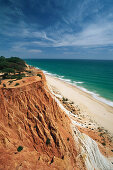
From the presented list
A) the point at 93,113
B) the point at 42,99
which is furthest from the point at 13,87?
Answer: the point at 93,113

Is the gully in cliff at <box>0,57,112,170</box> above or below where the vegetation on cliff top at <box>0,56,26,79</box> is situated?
below

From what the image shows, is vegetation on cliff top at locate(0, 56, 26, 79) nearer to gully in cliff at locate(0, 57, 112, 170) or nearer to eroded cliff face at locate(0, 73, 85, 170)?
eroded cliff face at locate(0, 73, 85, 170)

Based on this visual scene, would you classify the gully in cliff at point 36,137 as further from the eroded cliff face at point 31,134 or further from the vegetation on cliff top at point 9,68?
the vegetation on cliff top at point 9,68

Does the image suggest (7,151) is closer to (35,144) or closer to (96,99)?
(35,144)

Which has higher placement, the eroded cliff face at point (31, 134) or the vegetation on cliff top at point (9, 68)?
the vegetation on cliff top at point (9, 68)

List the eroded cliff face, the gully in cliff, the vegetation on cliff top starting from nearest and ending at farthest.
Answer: the eroded cliff face → the gully in cliff → the vegetation on cliff top

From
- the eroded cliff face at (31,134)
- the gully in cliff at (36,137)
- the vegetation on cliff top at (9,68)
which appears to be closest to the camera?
the eroded cliff face at (31,134)

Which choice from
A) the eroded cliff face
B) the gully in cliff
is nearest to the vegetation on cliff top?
the eroded cliff face

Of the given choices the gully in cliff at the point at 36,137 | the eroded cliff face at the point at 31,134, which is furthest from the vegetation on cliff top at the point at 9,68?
the gully in cliff at the point at 36,137
